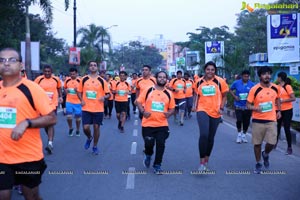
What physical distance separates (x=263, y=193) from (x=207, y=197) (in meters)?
0.87

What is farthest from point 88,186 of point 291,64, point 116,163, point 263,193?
point 291,64

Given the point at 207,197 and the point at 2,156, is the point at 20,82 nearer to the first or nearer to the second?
the point at 2,156

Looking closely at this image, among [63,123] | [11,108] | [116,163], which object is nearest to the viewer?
[11,108]

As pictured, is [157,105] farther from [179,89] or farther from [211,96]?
[179,89]

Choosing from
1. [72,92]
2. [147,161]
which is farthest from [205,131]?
[72,92]

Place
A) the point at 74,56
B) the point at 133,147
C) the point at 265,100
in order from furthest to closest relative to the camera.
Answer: the point at 74,56, the point at 133,147, the point at 265,100

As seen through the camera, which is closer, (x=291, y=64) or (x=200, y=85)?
(x=200, y=85)

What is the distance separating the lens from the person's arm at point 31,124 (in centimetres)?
367

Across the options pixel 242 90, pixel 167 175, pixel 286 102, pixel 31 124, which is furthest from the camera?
pixel 242 90

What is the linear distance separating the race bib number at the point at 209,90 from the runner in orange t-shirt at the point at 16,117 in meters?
4.32

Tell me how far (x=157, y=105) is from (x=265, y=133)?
1980 mm

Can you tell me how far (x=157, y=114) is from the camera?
7680 mm

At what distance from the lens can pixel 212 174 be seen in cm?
770

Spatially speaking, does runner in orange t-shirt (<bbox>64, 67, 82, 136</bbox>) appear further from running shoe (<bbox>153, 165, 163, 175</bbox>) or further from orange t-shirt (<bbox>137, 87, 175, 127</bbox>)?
running shoe (<bbox>153, 165, 163, 175</bbox>)
